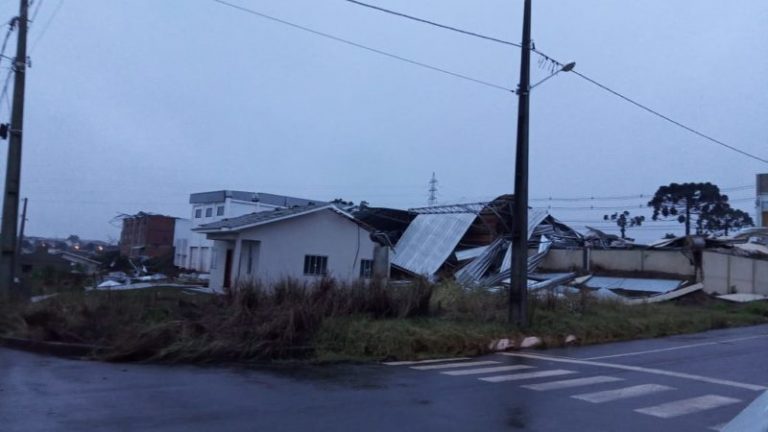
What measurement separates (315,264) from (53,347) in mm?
18869

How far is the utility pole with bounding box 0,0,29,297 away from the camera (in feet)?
60.6

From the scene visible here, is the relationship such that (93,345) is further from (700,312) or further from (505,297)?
(700,312)

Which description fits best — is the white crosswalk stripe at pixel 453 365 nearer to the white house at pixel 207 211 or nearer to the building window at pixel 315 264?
the building window at pixel 315 264

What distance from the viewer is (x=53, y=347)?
45.3 feet

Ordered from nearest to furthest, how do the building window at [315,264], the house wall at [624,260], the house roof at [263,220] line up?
the house roof at [263,220] → the building window at [315,264] → the house wall at [624,260]

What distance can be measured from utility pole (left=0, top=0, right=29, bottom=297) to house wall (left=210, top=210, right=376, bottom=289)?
11799mm

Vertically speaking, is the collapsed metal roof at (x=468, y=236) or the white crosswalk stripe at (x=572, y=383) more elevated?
the collapsed metal roof at (x=468, y=236)

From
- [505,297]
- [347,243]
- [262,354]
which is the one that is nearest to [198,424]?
[262,354]

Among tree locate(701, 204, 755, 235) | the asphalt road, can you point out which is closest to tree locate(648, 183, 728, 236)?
tree locate(701, 204, 755, 235)

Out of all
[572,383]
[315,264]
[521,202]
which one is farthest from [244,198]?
[572,383]

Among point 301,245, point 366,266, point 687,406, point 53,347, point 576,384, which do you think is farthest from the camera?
point 366,266

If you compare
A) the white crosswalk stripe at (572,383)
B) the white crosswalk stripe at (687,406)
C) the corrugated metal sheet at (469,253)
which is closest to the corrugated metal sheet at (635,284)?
the corrugated metal sheet at (469,253)

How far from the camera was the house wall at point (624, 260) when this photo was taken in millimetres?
34125

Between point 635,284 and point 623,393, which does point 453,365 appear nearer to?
point 623,393
